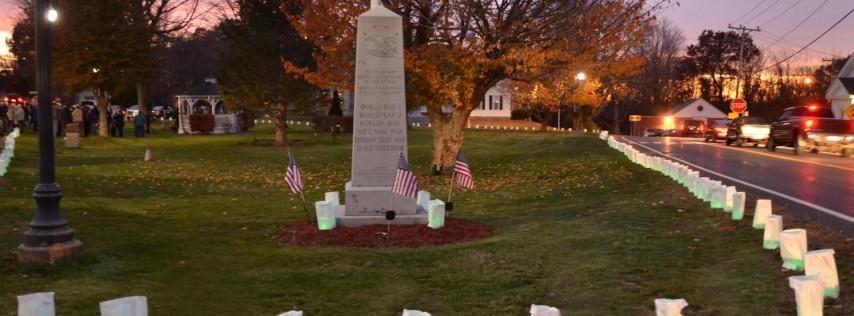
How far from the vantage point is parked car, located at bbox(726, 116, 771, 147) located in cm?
2966

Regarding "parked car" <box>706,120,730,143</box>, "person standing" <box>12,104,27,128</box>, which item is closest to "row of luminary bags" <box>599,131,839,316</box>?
"parked car" <box>706,120,730,143</box>

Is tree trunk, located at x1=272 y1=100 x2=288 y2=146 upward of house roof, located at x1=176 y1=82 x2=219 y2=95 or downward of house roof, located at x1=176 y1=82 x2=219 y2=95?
downward

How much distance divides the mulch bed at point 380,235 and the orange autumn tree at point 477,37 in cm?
770

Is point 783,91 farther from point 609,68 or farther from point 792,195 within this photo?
point 792,195

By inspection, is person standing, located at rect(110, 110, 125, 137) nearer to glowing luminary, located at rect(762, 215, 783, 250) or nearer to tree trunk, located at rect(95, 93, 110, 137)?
tree trunk, located at rect(95, 93, 110, 137)

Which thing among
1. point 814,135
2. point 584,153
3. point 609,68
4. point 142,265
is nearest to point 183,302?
point 142,265

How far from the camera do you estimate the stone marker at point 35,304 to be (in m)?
4.97

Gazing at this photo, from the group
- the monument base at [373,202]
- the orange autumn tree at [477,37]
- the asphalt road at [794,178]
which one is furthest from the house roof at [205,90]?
the monument base at [373,202]

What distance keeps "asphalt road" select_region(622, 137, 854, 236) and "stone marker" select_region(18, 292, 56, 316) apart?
325 inches

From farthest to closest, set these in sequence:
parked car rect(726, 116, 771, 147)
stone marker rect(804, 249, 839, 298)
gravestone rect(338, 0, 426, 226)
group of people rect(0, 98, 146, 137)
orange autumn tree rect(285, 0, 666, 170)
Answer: group of people rect(0, 98, 146, 137) < parked car rect(726, 116, 771, 147) < orange autumn tree rect(285, 0, 666, 170) < gravestone rect(338, 0, 426, 226) < stone marker rect(804, 249, 839, 298)

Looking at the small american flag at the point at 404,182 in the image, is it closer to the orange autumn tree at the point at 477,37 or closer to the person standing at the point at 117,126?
the orange autumn tree at the point at 477,37

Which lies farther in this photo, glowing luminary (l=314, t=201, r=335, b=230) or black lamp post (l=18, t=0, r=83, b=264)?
glowing luminary (l=314, t=201, r=335, b=230)

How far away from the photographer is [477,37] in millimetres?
17922

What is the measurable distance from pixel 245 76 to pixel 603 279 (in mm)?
30696
